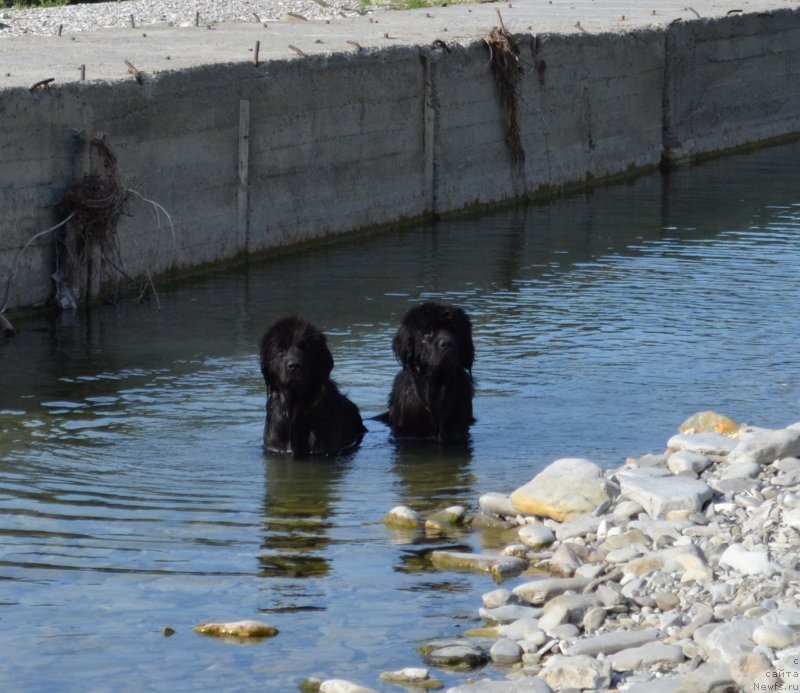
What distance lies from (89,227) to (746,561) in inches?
361

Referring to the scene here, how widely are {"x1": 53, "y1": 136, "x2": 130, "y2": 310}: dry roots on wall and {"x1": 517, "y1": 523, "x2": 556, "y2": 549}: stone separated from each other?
741cm

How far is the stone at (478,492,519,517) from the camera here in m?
9.09

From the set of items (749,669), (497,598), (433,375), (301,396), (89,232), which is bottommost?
(497,598)

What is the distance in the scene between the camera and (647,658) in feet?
21.0

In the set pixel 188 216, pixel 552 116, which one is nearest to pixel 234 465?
pixel 188 216

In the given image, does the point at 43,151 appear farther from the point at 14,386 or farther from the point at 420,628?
the point at 420,628

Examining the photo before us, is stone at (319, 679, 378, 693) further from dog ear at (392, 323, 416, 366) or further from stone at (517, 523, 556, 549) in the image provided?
dog ear at (392, 323, 416, 366)

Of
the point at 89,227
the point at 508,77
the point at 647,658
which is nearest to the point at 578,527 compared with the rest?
the point at 647,658

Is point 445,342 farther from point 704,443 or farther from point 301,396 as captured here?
point 704,443

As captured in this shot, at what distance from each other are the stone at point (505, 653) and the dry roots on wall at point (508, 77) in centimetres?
1534

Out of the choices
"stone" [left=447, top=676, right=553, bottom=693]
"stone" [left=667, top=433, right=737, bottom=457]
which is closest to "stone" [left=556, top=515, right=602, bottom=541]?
"stone" [left=667, top=433, right=737, bottom=457]

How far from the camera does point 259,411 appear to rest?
11.7m

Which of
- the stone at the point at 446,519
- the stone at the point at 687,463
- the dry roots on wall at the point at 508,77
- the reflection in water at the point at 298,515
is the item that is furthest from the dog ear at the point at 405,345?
the dry roots on wall at the point at 508,77

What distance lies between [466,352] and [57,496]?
3001mm
